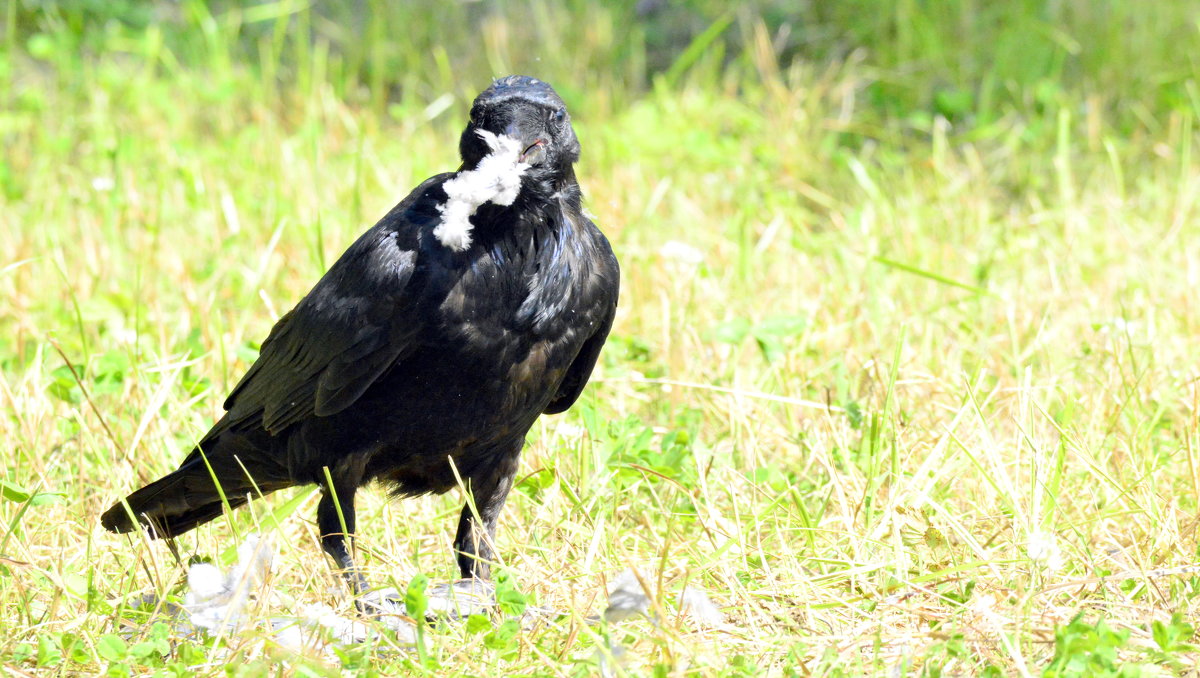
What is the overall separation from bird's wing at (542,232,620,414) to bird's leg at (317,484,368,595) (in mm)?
494

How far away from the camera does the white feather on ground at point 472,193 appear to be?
2.64m

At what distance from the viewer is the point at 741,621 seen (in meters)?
2.59

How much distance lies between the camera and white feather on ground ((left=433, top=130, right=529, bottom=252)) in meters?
2.64

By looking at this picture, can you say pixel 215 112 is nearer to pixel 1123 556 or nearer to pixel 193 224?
pixel 193 224

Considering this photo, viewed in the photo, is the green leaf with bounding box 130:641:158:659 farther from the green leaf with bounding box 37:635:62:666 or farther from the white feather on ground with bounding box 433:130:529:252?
the white feather on ground with bounding box 433:130:529:252

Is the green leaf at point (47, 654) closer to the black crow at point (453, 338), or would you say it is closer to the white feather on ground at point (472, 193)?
the black crow at point (453, 338)

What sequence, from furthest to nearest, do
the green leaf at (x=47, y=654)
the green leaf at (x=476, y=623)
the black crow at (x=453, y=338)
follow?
the black crow at (x=453, y=338) → the green leaf at (x=476, y=623) → the green leaf at (x=47, y=654)

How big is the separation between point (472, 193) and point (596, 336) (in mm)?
473

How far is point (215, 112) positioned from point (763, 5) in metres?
2.76

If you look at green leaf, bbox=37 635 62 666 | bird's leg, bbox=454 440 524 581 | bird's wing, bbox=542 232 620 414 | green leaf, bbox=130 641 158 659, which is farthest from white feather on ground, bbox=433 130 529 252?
green leaf, bbox=37 635 62 666

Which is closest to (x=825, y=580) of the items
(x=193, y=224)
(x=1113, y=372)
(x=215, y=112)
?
(x=1113, y=372)

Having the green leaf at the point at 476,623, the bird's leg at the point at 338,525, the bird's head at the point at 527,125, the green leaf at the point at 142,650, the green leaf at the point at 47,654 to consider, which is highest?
the bird's head at the point at 527,125

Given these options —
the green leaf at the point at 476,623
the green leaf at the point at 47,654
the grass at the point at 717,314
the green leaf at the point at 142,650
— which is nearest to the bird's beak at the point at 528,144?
the grass at the point at 717,314

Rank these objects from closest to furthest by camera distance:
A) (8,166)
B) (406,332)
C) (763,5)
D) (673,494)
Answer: (406,332) < (673,494) < (8,166) < (763,5)
